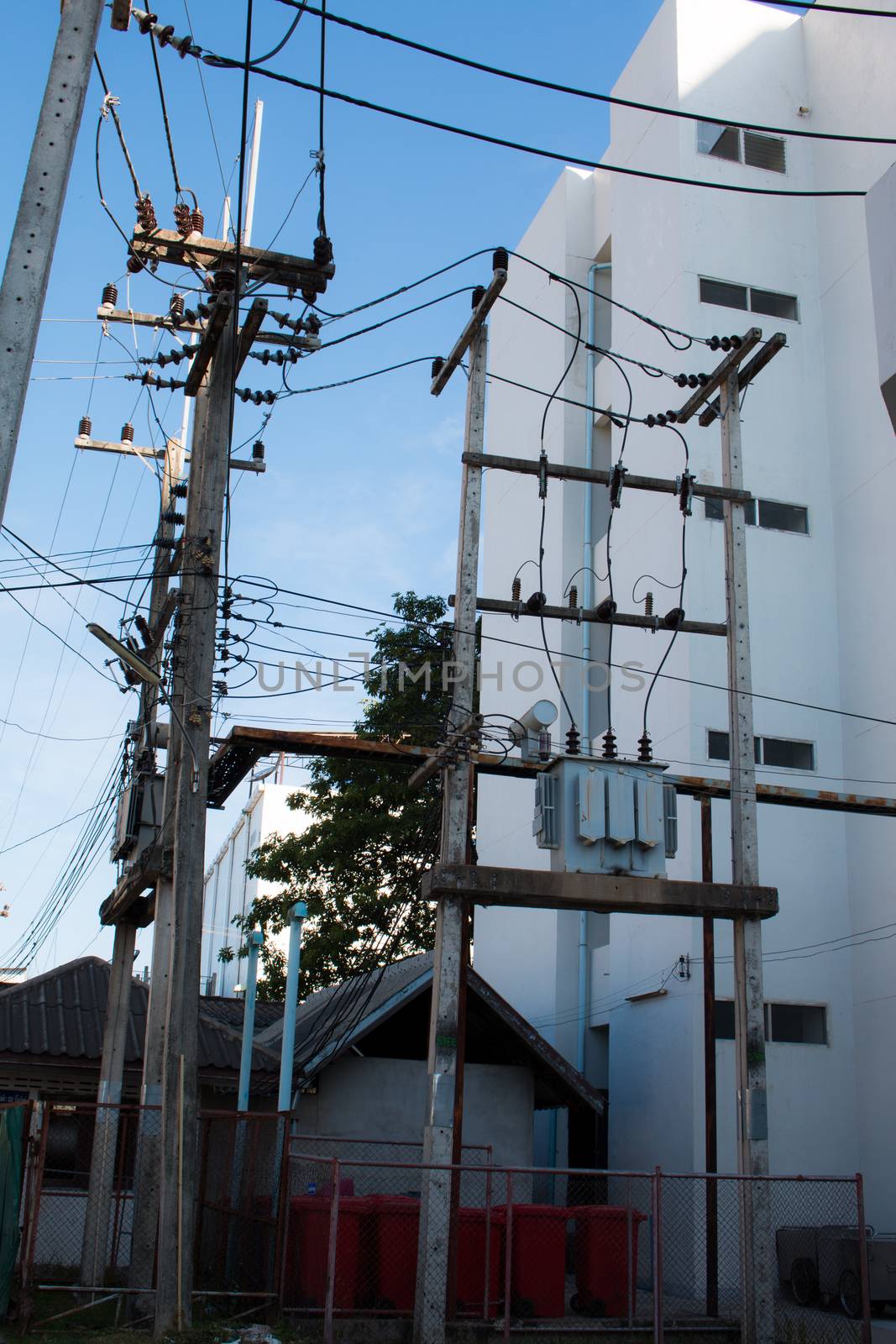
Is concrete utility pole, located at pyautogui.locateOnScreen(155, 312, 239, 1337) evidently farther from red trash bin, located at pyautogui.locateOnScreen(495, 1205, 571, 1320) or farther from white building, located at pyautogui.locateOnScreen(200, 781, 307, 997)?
white building, located at pyautogui.locateOnScreen(200, 781, 307, 997)

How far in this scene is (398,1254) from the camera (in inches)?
496

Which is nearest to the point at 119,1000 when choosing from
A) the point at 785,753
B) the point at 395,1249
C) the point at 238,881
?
the point at 395,1249

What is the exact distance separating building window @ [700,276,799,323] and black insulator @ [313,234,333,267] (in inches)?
502

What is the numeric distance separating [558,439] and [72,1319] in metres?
20.0

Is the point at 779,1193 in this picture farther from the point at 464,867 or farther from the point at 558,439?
the point at 558,439

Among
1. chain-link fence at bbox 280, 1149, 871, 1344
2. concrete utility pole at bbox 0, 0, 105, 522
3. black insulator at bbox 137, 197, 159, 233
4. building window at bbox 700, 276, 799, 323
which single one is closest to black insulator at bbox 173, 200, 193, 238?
black insulator at bbox 137, 197, 159, 233

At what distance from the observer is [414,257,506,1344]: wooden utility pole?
1112 centimetres

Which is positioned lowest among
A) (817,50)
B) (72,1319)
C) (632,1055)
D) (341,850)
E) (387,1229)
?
(72,1319)

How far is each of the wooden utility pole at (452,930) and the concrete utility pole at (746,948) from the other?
9.05 ft

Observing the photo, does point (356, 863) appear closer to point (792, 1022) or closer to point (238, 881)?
point (792, 1022)

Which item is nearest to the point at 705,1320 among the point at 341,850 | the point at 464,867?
the point at 464,867

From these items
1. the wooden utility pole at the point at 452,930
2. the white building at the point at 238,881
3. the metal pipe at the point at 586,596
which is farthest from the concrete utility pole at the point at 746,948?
the white building at the point at 238,881

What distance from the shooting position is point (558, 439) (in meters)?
27.7

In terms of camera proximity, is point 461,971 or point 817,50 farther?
point 817,50
